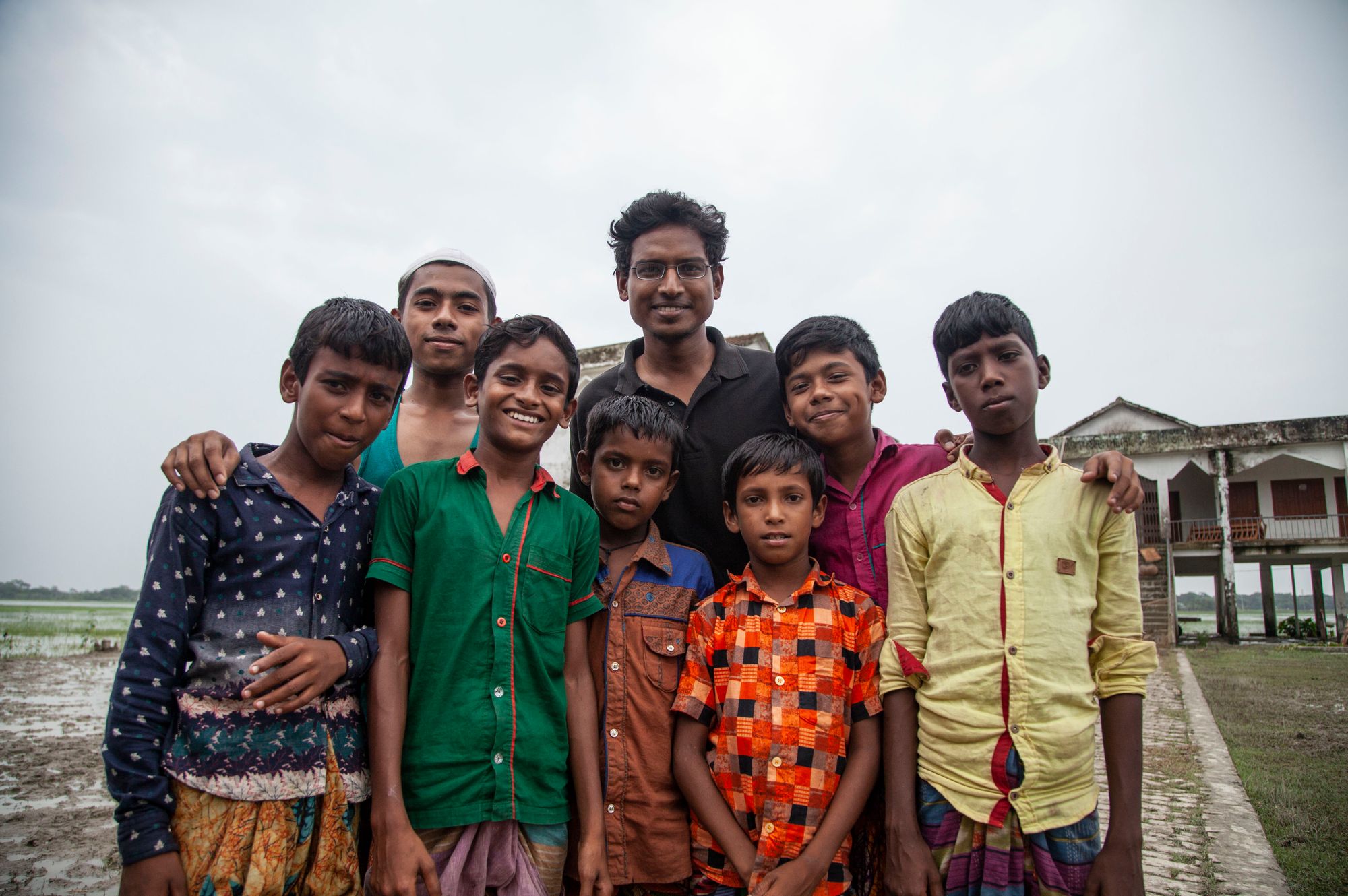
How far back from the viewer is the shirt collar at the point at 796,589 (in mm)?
2420

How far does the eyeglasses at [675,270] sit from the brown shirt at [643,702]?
3.82ft

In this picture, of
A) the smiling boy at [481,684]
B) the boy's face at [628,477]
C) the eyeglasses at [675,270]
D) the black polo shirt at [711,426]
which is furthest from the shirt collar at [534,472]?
the eyeglasses at [675,270]

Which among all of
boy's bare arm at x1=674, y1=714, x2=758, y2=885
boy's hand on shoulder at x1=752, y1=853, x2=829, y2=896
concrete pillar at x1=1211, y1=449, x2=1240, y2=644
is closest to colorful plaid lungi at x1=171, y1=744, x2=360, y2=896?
boy's bare arm at x1=674, y1=714, x2=758, y2=885

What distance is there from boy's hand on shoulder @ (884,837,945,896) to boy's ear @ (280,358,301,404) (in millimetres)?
2211

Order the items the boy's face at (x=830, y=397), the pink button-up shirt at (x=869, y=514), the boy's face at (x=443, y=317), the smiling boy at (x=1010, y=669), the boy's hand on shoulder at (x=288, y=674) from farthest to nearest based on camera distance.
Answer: the boy's face at (x=443, y=317) < the boy's face at (x=830, y=397) < the pink button-up shirt at (x=869, y=514) < the smiling boy at (x=1010, y=669) < the boy's hand on shoulder at (x=288, y=674)

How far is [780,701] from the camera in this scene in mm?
2291

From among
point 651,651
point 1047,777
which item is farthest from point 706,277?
point 1047,777

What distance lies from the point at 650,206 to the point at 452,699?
2.14 meters

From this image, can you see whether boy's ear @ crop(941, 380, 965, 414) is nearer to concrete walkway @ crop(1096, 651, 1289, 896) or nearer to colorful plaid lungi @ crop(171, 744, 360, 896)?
concrete walkway @ crop(1096, 651, 1289, 896)

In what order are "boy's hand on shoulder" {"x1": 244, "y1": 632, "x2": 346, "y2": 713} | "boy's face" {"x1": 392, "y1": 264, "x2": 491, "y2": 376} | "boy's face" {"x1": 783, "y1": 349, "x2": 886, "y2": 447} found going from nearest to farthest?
"boy's hand on shoulder" {"x1": 244, "y1": 632, "x2": 346, "y2": 713} < "boy's face" {"x1": 783, "y1": 349, "x2": 886, "y2": 447} < "boy's face" {"x1": 392, "y1": 264, "x2": 491, "y2": 376}

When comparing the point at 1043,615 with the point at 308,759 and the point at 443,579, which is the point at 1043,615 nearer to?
the point at 443,579

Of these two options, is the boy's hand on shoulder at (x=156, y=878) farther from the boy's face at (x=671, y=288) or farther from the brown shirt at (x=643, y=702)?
the boy's face at (x=671, y=288)

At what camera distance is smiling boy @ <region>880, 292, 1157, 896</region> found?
1992 millimetres

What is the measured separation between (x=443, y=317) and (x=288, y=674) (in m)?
1.81
